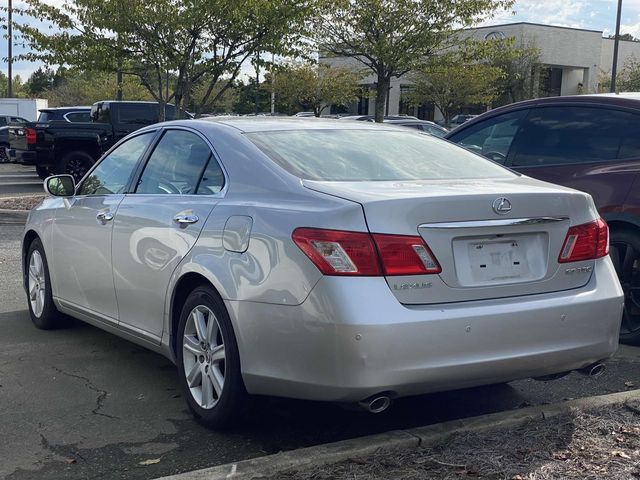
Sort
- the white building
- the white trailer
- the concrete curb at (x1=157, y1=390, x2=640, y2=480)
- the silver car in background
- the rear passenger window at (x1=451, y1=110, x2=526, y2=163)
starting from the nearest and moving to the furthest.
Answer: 1. the concrete curb at (x1=157, y1=390, x2=640, y2=480)
2. the silver car in background
3. the rear passenger window at (x1=451, y1=110, x2=526, y2=163)
4. the white trailer
5. the white building

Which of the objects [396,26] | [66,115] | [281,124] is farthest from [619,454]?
[66,115]

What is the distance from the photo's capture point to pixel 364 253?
3.57 meters

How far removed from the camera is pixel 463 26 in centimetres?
1925

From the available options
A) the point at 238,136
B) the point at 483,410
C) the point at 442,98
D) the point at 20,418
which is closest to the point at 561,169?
the point at 483,410

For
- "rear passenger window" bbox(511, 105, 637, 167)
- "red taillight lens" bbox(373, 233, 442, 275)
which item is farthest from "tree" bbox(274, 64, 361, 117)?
"red taillight lens" bbox(373, 233, 442, 275)

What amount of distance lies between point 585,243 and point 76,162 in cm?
1574

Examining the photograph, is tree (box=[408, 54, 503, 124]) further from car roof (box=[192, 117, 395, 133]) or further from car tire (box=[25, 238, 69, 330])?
car roof (box=[192, 117, 395, 133])

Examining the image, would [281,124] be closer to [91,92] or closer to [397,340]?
[397,340]

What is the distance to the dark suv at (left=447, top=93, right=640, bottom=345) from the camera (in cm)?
590

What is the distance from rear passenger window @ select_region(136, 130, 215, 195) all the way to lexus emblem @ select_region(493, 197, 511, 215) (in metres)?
1.54

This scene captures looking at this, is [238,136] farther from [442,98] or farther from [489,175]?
[442,98]

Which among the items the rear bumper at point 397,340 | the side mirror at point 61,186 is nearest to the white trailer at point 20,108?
the side mirror at point 61,186

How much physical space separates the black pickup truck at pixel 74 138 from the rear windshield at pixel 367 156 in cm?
1363

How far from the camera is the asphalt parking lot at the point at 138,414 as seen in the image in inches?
155
